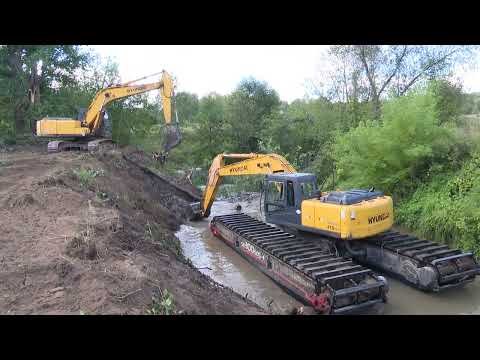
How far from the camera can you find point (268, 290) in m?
9.65

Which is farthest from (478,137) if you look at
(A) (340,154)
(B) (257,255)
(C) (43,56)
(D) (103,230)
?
(C) (43,56)

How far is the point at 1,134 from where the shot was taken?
2491 centimetres

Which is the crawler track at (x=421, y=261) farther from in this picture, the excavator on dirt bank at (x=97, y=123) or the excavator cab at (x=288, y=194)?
the excavator on dirt bank at (x=97, y=123)

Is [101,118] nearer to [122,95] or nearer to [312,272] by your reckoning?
[122,95]

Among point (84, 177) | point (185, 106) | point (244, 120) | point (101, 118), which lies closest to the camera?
point (84, 177)

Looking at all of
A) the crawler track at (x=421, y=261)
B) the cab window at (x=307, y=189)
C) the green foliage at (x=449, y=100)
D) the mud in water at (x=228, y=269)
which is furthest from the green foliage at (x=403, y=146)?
the mud in water at (x=228, y=269)

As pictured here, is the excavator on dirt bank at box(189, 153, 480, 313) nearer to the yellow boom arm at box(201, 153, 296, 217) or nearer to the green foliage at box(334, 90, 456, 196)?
the yellow boom arm at box(201, 153, 296, 217)

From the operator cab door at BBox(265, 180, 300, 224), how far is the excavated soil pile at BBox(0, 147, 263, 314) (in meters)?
3.04

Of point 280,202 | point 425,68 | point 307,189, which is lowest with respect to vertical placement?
point 280,202

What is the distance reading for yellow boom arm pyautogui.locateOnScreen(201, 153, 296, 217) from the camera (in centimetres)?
1317

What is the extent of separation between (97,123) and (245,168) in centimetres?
946

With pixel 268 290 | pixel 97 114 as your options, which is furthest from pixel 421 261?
pixel 97 114

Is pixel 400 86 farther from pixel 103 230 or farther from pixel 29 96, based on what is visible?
pixel 29 96

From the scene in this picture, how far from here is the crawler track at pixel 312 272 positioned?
7.52 meters
